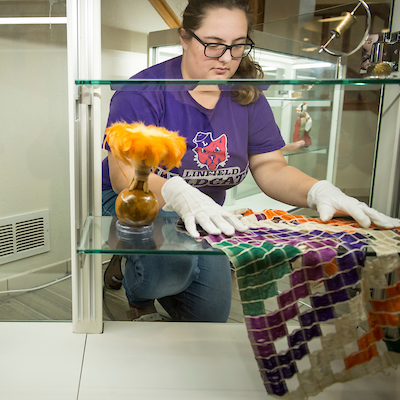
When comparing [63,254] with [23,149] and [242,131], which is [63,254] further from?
[242,131]

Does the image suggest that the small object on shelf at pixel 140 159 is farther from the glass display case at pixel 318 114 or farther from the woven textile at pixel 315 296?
the glass display case at pixel 318 114

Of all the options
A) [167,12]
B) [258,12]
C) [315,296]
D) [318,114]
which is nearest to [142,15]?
[167,12]

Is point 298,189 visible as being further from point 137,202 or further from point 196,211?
point 137,202

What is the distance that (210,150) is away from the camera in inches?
40.8

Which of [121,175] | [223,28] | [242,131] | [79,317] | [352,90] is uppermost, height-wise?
[223,28]

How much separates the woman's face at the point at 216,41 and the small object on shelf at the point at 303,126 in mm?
216

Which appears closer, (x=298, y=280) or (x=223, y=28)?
(x=298, y=280)

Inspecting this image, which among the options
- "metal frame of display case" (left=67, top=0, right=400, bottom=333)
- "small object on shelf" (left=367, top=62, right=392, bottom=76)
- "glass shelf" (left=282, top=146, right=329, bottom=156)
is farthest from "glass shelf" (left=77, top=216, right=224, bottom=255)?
"small object on shelf" (left=367, top=62, right=392, bottom=76)

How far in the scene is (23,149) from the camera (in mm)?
1060

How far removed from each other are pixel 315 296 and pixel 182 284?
564 millimetres

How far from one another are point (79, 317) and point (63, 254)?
0.23m

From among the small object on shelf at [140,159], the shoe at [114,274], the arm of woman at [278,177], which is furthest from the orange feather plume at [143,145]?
the shoe at [114,274]

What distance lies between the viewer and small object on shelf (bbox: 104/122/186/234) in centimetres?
75

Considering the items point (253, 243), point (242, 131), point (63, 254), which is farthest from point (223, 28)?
point (63, 254)
